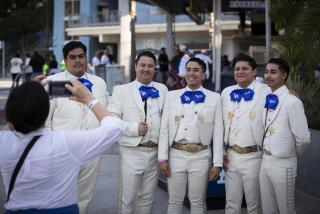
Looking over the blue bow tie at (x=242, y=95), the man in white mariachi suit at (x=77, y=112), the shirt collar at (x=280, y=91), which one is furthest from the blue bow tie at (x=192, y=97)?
the man in white mariachi suit at (x=77, y=112)

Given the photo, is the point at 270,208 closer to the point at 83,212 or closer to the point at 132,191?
the point at 132,191

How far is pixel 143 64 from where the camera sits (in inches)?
191

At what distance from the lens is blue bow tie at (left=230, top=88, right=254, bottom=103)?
4797 mm

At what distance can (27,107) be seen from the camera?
260 centimetres

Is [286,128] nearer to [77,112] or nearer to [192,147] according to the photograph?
[192,147]

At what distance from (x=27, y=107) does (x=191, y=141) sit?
2.33 metres

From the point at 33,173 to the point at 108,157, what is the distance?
21.7ft

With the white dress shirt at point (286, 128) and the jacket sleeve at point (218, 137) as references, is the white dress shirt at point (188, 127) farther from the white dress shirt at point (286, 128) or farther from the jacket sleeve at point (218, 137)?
the white dress shirt at point (286, 128)

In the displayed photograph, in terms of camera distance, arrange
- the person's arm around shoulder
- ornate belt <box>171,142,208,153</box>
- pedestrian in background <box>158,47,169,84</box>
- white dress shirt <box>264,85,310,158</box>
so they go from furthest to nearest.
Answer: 1. pedestrian in background <box>158,47,169,84</box>
2. ornate belt <box>171,142,208,153</box>
3. white dress shirt <box>264,85,310,158</box>
4. the person's arm around shoulder

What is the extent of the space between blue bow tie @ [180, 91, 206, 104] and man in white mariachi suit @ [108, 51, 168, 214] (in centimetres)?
23

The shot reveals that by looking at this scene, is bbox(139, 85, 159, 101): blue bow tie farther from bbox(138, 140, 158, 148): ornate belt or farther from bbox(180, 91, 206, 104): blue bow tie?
bbox(138, 140, 158, 148): ornate belt

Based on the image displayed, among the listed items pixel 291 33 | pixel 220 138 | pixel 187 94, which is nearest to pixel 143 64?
pixel 187 94

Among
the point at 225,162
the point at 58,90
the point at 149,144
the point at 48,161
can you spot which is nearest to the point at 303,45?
the point at 225,162

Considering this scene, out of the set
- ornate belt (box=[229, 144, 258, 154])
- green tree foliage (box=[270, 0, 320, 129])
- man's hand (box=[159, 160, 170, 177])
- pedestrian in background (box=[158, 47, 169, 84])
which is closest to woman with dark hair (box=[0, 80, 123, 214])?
man's hand (box=[159, 160, 170, 177])
